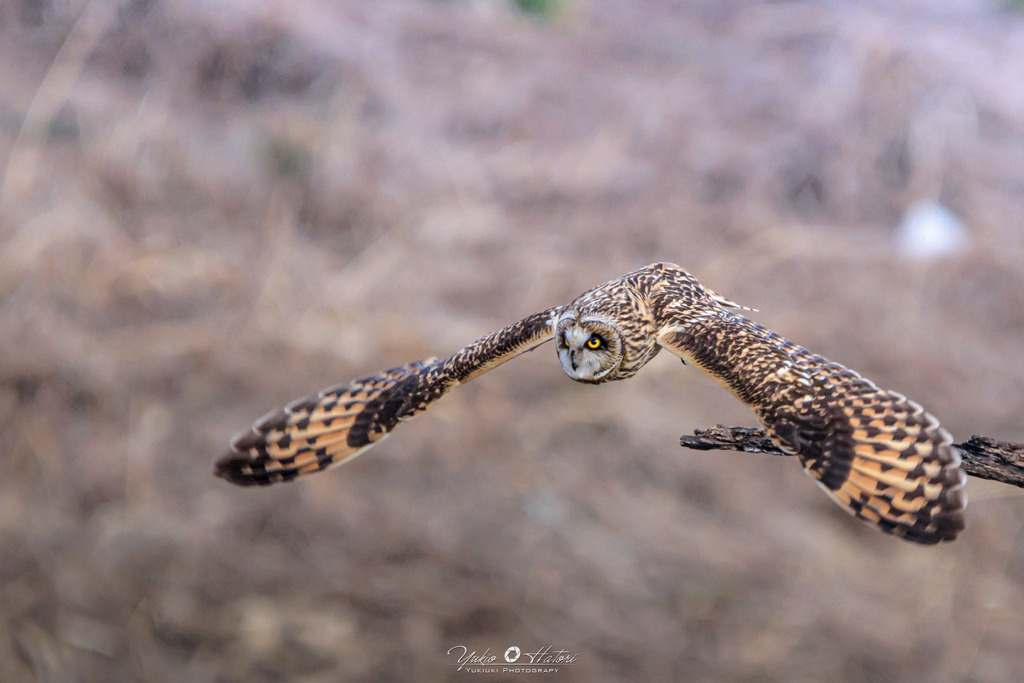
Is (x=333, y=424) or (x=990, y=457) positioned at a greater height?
(x=990, y=457)

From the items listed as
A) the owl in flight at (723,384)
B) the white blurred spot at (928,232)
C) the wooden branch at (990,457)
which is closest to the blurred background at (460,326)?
the white blurred spot at (928,232)

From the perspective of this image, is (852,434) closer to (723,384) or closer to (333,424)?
(723,384)

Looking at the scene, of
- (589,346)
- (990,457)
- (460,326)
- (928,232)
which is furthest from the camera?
(928,232)

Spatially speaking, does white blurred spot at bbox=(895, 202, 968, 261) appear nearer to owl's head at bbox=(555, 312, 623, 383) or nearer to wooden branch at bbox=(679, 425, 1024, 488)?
wooden branch at bbox=(679, 425, 1024, 488)

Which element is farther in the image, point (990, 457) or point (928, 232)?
point (928, 232)

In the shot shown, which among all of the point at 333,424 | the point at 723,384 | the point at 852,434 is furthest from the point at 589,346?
the point at 333,424

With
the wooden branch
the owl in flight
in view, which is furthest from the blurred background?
the wooden branch
